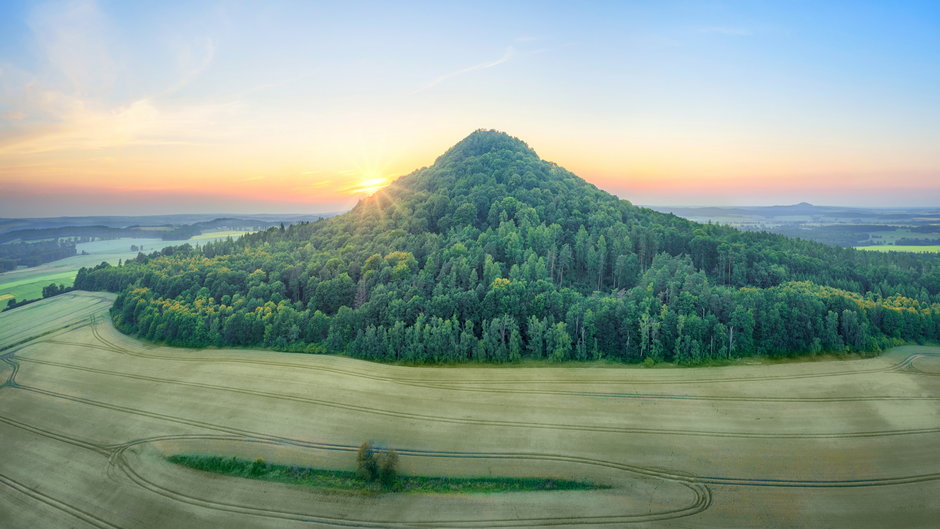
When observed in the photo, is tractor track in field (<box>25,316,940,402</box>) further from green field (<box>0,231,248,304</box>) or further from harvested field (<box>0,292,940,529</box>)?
green field (<box>0,231,248,304</box>)

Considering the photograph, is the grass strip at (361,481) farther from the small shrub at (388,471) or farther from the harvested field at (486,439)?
the harvested field at (486,439)

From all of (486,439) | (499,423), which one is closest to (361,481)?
(486,439)

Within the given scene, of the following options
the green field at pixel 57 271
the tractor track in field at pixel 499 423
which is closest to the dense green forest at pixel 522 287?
the green field at pixel 57 271

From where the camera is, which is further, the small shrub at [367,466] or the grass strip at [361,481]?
the small shrub at [367,466]

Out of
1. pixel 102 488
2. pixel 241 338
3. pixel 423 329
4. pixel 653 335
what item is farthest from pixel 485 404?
pixel 241 338

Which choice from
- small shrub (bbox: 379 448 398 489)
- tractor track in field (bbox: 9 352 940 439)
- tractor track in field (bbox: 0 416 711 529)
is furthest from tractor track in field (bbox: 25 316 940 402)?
small shrub (bbox: 379 448 398 489)

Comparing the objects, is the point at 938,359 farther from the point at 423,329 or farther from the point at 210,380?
the point at 210,380
